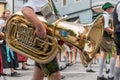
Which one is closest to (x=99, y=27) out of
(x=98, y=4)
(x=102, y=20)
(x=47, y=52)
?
(x=102, y=20)

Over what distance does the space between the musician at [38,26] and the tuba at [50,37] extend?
10 centimetres

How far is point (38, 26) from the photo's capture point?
367 cm

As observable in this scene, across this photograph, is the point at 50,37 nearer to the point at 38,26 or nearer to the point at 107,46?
the point at 38,26

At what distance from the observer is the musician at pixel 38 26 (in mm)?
3684

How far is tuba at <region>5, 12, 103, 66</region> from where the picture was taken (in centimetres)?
368

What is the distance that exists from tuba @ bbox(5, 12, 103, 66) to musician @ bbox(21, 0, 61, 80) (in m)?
0.10

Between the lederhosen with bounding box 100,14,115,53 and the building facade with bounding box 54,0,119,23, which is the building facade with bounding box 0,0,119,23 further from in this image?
the lederhosen with bounding box 100,14,115,53

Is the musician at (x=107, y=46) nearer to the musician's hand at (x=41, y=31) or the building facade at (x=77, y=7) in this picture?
the musician's hand at (x=41, y=31)

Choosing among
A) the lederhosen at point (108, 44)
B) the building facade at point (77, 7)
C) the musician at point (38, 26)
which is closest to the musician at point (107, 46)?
the lederhosen at point (108, 44)

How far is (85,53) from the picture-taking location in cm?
367

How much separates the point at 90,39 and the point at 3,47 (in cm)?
560

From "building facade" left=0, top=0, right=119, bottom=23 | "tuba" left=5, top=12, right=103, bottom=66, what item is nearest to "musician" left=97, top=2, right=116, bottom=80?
"tuba" left=5, top=12, right=103, bottom=66

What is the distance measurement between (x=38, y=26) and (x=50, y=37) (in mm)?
210

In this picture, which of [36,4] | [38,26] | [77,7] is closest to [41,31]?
[38,26]
